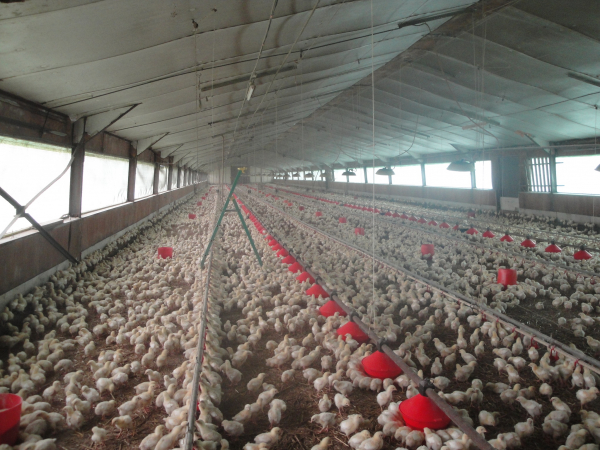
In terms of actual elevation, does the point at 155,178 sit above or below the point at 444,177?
Answer: above

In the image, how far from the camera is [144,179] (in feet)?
43.2

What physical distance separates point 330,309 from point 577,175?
1183 centimetres

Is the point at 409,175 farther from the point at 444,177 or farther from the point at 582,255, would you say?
the point at 582,255

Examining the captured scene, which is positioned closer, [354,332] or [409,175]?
[354,332]

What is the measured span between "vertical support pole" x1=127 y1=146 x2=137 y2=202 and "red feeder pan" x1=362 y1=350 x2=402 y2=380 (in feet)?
32.8

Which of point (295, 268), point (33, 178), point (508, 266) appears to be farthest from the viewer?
point (508, 266)

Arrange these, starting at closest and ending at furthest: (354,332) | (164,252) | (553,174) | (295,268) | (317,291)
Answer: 1. (354,332)
2. (317,291)
3. (295,268)
4. (164,252)
5. (553,174)

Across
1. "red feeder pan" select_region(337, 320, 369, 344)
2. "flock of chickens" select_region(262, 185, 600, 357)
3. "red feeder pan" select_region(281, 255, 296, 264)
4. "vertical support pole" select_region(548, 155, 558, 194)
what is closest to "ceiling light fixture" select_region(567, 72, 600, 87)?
"flock of chickens" select_region(262, 185, 600, 357)

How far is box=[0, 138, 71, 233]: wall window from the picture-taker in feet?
15.1

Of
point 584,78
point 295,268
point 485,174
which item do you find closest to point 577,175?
point 485,174

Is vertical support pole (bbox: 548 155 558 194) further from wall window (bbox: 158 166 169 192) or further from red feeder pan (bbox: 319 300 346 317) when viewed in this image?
wall window (bbox: 158 166 169 192)

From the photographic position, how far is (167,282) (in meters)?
5.65

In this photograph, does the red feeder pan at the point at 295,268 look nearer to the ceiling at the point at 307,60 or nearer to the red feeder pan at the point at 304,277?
the red feeder pan at the point at 304,277

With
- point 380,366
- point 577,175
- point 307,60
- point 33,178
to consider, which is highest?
point 307,60
